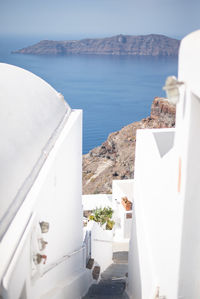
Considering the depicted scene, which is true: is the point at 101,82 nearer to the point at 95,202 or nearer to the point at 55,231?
the point at 95,202

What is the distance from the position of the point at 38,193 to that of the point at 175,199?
2.34m

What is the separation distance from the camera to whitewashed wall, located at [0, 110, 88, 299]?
16.8 ft

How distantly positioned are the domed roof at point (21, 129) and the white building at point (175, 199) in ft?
7.80

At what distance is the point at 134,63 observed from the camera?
11056cm

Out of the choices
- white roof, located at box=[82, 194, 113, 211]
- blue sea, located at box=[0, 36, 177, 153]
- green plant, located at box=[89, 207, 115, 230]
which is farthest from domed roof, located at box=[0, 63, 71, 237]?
blue sea, located at box=[0, 36, 177, 153]

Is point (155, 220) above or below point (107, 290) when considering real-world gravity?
above

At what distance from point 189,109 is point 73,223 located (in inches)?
222

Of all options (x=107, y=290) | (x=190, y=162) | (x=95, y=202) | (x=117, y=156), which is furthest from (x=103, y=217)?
(x=117, y=156)

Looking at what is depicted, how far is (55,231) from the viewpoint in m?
7.73

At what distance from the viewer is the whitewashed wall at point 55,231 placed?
5117 millimetres

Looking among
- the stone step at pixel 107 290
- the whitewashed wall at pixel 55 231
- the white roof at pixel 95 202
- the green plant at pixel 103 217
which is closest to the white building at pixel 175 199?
the whitewashed wall at pixel 55 231

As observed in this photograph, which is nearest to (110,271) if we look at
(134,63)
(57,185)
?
(57,185)

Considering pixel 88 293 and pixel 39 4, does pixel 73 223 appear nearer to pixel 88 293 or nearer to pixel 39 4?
pixel 88 293

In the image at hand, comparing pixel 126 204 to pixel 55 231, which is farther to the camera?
pixel 126 204
